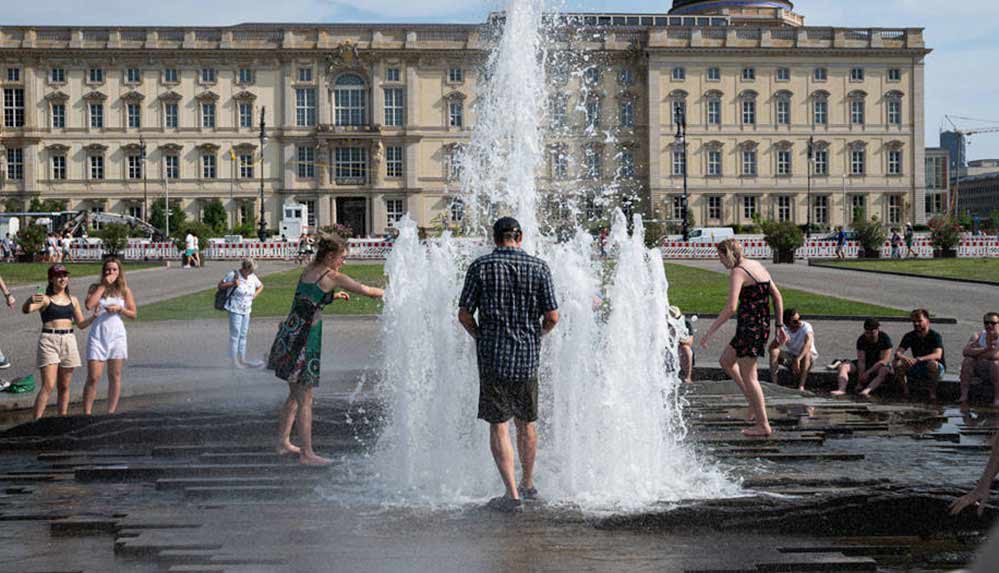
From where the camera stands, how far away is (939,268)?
38719 mm

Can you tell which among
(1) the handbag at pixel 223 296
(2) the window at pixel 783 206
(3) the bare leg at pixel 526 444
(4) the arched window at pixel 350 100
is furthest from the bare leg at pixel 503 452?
(2) the window at pixel 783 206

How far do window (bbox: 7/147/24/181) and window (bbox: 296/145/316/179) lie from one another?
1892cm

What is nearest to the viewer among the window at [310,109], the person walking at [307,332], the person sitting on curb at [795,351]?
the person walking at [307,332]

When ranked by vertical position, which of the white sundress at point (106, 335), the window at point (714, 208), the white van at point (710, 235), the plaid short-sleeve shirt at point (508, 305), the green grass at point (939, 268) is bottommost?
the green grass at point (939, 268)

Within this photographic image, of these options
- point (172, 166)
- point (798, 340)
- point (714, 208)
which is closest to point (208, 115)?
point (172, 166)

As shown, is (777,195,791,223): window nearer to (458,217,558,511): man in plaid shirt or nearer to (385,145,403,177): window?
(385,145,403,177): window

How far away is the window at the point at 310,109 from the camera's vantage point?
78.6m

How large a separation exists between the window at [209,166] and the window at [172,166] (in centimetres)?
173

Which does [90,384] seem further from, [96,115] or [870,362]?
[96,115]

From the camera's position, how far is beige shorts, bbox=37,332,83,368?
32.8 ft

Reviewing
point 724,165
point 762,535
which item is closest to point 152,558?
point 762,535

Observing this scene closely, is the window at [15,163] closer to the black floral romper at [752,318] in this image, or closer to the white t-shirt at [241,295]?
the white t-shirt at [241,295]

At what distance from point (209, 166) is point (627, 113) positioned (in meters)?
29.2

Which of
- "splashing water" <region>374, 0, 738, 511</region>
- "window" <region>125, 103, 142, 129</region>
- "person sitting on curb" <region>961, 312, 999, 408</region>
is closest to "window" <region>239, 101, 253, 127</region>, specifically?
"window" <region>125, 103, 142, 129</region>
